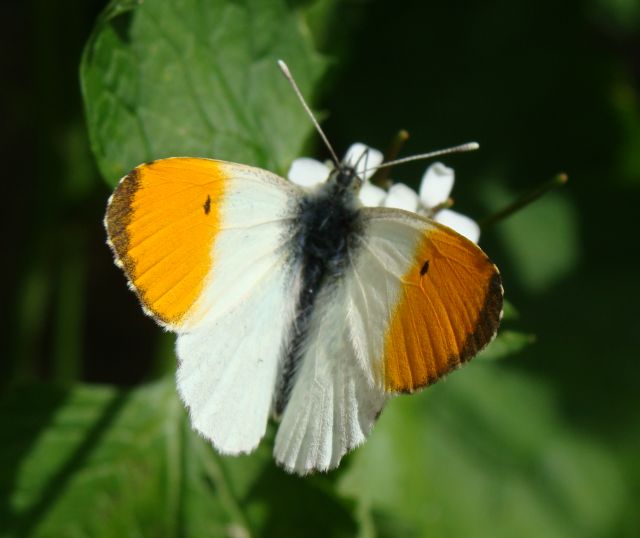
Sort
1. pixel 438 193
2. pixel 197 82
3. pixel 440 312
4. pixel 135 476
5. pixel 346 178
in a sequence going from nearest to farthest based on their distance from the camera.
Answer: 1. pixel 440 312
2. pixel 346 178
3. pixel 438 193
4. pixel 197 82
5. pixel 135 476

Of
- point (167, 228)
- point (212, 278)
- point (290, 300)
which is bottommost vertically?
point (290, 300)

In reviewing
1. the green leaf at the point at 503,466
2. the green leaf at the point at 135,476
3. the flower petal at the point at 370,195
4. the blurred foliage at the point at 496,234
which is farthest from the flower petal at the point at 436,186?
the green leaf at the point at 503,466

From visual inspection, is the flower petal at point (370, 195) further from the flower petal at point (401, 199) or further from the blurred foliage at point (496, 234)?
the blurred foliage at point (496, 234)

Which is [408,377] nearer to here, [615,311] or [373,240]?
[373,240]

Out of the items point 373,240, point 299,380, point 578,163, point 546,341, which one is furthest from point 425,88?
point 299,380

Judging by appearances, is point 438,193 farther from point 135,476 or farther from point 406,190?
point 135,476

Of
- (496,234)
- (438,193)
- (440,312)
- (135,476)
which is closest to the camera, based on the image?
(440,312)

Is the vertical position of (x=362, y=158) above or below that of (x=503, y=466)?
above

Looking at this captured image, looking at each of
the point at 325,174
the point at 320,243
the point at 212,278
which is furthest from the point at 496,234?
the point at 212,278
